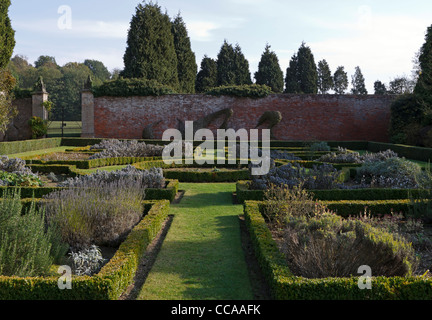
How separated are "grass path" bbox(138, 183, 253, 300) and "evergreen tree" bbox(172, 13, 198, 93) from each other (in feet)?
87.3

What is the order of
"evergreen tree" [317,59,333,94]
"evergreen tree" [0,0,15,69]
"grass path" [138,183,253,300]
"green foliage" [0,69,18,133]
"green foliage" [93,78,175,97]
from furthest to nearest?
"evergreen tree" [317,59,333,94], "green foliage" [93,78,175,97], "evergreen tree" [0,0,15,69], "green foliage" [0,69,18,133], "grass path" [138,183,253,300]

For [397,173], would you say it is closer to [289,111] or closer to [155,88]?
[289,111]

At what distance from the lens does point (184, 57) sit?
33.9 meters

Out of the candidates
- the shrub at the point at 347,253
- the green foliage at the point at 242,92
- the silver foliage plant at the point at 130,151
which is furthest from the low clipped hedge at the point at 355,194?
the green foliage at the point at 242,92

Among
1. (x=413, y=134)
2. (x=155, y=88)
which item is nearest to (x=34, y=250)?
(x=413, y=134)

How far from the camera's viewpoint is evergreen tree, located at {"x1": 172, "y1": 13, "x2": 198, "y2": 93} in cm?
3362

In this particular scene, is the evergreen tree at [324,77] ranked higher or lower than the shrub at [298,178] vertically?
higher

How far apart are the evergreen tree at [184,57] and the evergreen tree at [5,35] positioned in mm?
13291

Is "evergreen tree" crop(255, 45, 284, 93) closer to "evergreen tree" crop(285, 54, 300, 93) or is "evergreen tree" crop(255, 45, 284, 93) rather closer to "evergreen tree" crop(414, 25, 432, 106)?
"evergreen tree" crop(285, 54, 300, 93)

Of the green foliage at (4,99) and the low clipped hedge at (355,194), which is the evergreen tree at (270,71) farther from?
the low clipped hedge at (355,194)

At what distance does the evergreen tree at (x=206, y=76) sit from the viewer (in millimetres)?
37281

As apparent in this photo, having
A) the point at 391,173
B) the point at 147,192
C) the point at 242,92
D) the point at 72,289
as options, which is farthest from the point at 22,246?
the point at 242,92

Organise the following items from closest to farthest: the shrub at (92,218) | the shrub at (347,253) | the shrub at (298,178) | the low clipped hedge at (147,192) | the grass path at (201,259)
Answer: the grass path at (201,259) → the shrub at (347,253) → the shrub at (92,218) → the low clipped hedge at (147,192) → the shrub at (298,178)

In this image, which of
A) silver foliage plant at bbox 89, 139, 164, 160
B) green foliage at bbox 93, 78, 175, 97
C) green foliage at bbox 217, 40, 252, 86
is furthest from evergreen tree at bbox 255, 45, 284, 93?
silver foliage plant at bbox 89, 139, 164, 160
